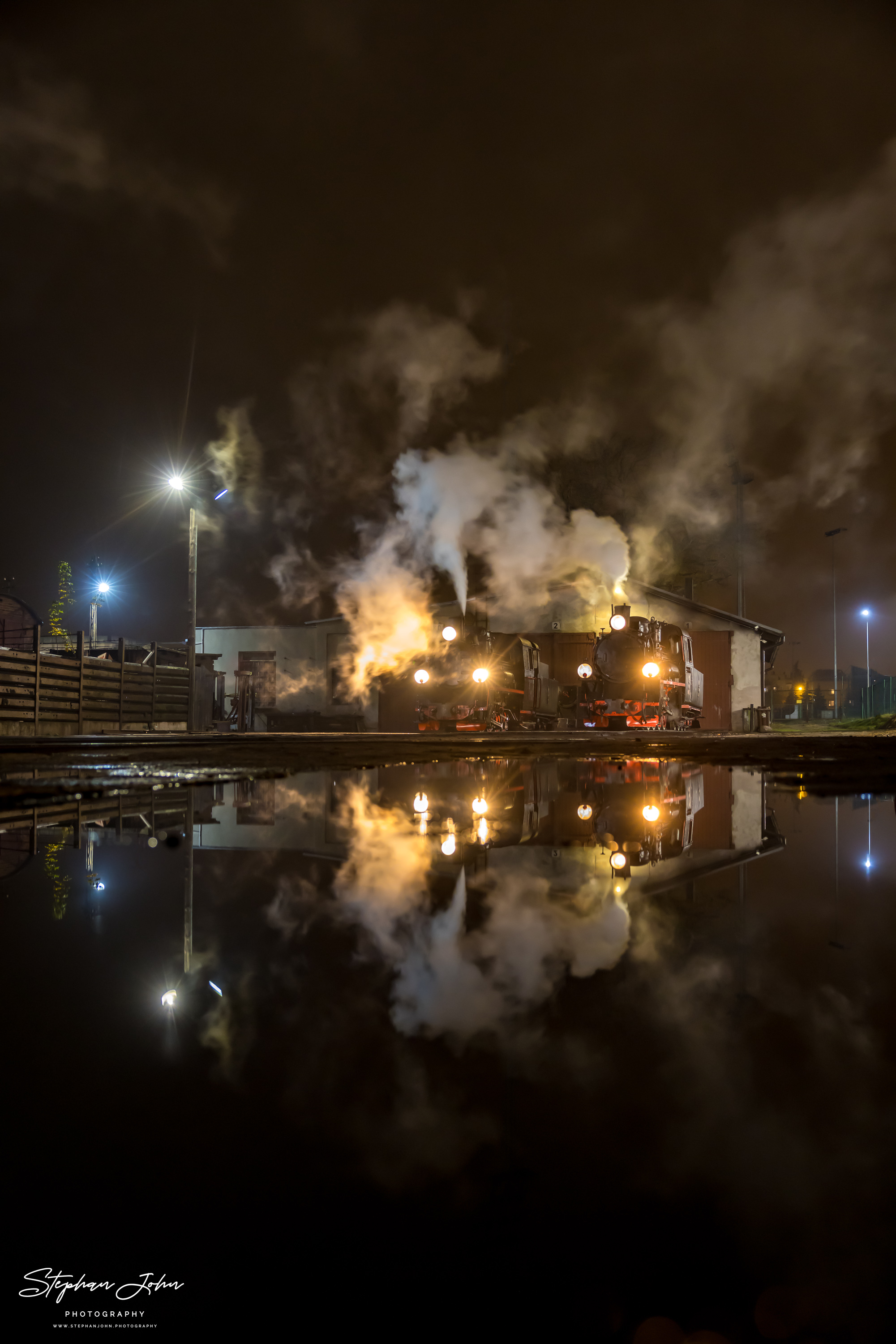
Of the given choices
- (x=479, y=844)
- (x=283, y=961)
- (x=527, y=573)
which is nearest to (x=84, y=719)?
(x=527, y=573)

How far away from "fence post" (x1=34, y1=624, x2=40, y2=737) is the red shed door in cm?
2452

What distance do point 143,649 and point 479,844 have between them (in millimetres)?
28848

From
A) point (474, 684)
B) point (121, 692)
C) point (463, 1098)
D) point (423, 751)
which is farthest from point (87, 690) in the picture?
point (463, 1098)

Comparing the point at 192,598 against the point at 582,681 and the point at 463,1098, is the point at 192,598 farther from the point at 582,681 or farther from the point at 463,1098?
the point at 463,1098

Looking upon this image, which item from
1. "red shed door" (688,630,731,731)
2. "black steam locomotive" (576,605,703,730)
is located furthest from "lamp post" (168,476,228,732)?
"red shed door" (688,630,731,731)

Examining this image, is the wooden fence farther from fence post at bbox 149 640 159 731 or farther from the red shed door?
the red shed door

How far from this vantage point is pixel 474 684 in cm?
2341

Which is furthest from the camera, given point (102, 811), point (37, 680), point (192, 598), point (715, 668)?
point (715, 668)

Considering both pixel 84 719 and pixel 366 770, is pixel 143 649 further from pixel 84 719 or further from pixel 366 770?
pixel 366 770

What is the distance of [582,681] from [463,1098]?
23.4 metres

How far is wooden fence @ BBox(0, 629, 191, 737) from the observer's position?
20500 mm

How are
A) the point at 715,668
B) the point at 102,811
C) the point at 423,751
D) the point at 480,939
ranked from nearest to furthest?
the point at 480,939, the point at 102,811, the point at 423,751, the point at 715,668

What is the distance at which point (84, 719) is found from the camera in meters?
23.2

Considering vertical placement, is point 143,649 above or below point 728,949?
above
